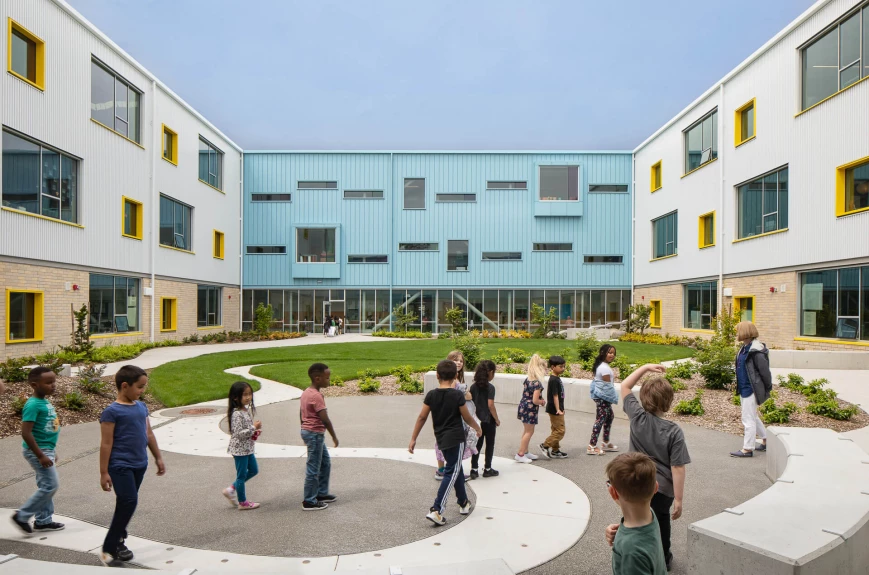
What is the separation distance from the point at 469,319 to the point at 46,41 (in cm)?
2680

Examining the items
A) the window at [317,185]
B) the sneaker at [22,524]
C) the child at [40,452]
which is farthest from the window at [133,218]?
the sneaker at [22,524]

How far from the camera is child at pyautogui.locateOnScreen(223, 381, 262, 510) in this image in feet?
19.8

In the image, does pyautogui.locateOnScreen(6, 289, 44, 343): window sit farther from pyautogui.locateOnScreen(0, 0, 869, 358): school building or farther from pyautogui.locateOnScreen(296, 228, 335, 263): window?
pyautogui.locateOnScreen(296, 228, 335, 263): window

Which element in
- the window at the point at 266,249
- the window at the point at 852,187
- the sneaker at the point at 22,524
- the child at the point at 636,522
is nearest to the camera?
the child at the point at 636,522

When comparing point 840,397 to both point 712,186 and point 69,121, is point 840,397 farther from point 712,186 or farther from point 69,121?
point 69,121

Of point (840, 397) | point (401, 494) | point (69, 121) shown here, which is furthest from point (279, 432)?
point (69, 121)

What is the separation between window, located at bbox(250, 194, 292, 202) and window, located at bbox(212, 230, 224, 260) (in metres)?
4.54

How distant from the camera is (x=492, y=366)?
7555 millimetres

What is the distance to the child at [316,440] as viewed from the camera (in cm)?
602

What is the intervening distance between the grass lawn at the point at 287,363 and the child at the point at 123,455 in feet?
26.9

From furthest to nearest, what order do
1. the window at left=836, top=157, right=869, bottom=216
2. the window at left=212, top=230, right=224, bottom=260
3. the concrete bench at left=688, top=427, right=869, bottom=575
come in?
the window at left=212, top=230, right=224, bottom=260 → the window at left=836, top=157, right=869, bottom=216 → the concrete bench at left=688, top=427, right=869, bottom=575

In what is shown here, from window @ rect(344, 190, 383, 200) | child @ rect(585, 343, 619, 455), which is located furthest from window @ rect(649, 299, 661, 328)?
child @ rect(585, 343, 619, 455)

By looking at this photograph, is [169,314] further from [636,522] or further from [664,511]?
[636,522]

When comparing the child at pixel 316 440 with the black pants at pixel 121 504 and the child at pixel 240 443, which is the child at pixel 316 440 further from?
the black pants at pixel 121 504
